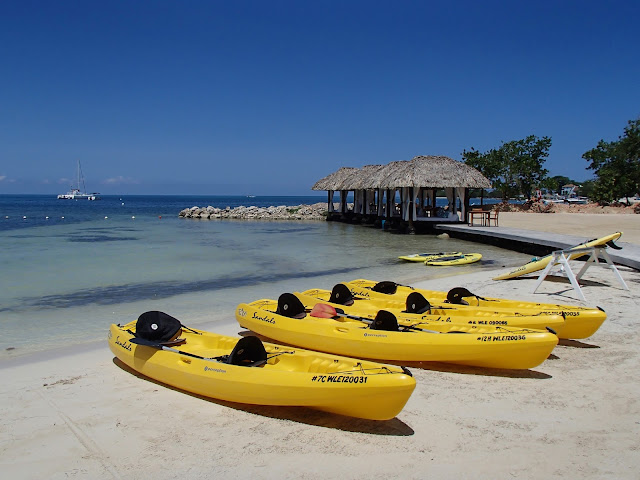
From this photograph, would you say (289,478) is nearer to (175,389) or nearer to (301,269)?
(175,389)

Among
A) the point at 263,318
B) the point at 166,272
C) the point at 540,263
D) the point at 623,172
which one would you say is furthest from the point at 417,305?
the point at 623,172

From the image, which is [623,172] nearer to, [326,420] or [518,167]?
[518,167]

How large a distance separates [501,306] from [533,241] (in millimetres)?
9375

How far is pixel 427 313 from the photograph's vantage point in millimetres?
5875

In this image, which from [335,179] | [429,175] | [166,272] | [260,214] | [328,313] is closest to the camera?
[328,313]

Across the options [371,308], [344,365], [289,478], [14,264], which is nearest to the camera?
[289,478]

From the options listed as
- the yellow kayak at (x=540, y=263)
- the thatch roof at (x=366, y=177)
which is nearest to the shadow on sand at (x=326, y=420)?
the yellow kayak at (x=540, y=263)

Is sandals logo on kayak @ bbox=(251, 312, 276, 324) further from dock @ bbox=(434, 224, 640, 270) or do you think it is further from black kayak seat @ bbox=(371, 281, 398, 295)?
dock @ bbox=(434, 224, 640, 270)

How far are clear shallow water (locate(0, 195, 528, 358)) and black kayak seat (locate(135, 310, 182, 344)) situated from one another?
214 cm

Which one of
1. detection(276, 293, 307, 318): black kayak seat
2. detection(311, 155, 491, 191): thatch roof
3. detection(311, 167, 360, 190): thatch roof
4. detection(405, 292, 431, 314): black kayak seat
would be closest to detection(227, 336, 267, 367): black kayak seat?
detection(276, 293, 307, 318): black kayak seat

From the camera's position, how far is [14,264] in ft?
45.5

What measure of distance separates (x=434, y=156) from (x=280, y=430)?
20.5m

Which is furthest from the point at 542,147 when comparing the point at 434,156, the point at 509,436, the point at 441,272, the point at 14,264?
the point at 509,436

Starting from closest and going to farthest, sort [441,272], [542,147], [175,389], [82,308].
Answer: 1. [175,389]
2. [82,308]
3. [441,272]
4. [542,147]
